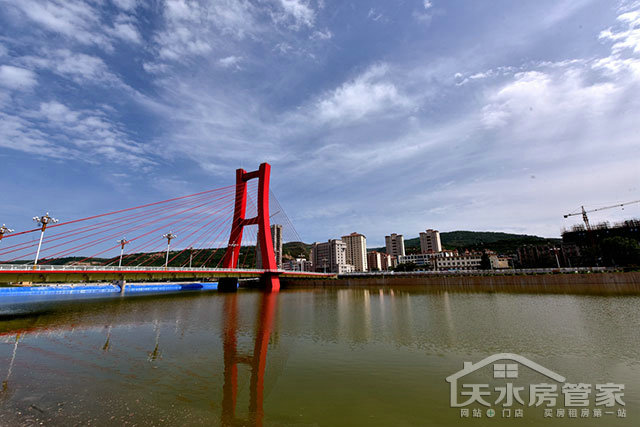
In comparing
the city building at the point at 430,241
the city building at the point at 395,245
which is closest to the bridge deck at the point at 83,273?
the city building at the point at 430,241

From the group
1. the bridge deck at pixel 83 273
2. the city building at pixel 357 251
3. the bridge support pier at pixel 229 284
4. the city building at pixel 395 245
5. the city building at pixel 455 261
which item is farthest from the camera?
the city building at pixel 395 245

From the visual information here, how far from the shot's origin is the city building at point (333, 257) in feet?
363

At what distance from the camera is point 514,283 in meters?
43.7

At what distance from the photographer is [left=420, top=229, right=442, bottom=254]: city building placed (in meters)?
116

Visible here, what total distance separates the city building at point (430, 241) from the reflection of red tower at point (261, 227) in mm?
86374

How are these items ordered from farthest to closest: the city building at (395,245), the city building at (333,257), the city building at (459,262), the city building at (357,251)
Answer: the city building at (395,245), the city building at (357,251), the city building at (333,257), the city building at (459,262)

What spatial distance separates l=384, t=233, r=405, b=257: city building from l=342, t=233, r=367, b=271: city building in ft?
57.0

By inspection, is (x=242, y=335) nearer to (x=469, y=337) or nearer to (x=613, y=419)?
(x=469, y=337)

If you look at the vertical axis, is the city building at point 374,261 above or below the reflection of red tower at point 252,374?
above

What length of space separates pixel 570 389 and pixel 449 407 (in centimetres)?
286

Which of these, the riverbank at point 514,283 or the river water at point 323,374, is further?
the riverbank at point 514,283

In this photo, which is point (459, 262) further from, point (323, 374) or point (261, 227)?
point (323, 374)

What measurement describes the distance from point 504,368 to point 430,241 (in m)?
120

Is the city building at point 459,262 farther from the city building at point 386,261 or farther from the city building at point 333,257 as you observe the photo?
the city building at point 333,257
